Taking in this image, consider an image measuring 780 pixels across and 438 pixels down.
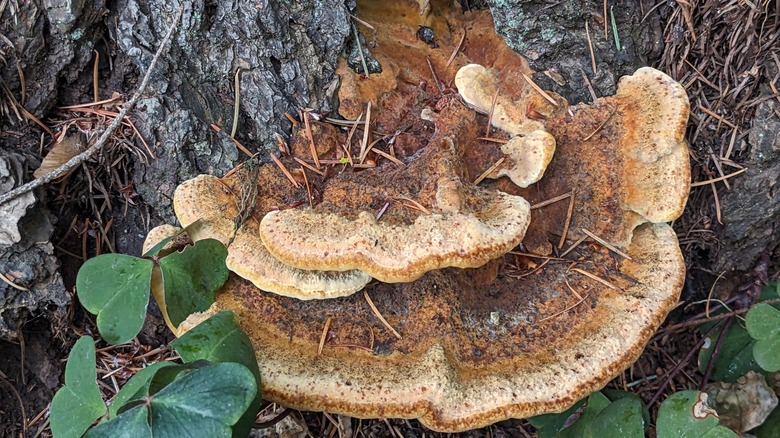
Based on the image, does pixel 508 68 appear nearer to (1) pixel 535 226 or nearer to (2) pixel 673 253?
(1) pixel 535 226

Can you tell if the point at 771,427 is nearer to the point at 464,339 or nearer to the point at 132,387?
the point at 464,339

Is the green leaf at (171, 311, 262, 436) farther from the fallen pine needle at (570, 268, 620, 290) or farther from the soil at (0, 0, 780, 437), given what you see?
the fallen pine needle at (570, 268, 620, 290)

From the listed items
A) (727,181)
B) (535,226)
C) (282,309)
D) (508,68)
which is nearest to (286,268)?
(282,309)

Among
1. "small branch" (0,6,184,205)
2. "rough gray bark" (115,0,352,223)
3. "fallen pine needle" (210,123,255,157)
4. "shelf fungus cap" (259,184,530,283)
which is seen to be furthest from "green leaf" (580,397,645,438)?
"small branch" (0,6,184,205)

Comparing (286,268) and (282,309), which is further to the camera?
(282,309)

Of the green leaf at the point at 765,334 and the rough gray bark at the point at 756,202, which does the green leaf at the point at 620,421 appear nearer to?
the green leaf at the point at 765,334

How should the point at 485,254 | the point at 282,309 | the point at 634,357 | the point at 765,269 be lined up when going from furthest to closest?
1. the point at 765,269
2. the point at 282,309
3. the point at 634,357
4. the point at 485,254

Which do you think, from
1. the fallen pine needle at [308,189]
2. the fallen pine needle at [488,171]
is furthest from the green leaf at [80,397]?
the fallen pine needle at [488,171]
